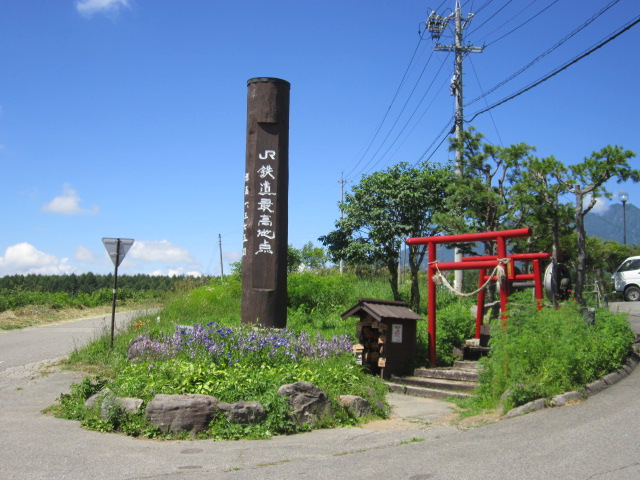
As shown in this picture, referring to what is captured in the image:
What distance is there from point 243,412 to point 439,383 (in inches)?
168

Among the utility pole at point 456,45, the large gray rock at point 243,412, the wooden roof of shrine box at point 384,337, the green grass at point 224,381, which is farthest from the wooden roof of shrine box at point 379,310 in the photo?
the utility pole at point 456,45

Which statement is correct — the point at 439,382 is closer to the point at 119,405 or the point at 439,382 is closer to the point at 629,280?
the point at 119,405

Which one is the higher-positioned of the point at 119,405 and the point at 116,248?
the point at 116,248

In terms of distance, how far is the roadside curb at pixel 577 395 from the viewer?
746 cm

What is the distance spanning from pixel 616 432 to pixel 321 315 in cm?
1092

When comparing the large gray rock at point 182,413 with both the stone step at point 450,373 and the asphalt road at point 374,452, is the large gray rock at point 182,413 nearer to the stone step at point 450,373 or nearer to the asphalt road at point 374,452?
the asphalt road at point 374,452

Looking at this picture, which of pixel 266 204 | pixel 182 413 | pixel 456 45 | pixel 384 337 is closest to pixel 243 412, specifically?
pixel 182 413

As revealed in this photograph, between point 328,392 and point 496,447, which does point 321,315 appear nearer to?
point 328,392

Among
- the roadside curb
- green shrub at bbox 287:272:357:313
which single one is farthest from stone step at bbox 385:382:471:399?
green shrub at bbox 287:272:357:313

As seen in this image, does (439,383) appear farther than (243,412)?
Yes

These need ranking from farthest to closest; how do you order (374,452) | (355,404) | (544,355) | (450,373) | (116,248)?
1. (116,248)
2. (450,373)
3. (355,404)
4. (544,355)
5. (374,452)

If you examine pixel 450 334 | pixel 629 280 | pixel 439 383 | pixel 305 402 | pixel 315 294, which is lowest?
pixel 439 383

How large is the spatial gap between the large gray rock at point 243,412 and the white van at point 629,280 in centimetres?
2166

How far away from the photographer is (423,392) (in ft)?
33.4
